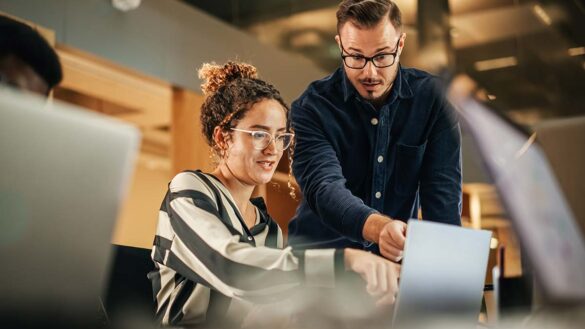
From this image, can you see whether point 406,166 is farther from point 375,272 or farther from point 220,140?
point 375,272

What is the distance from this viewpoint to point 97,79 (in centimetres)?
262

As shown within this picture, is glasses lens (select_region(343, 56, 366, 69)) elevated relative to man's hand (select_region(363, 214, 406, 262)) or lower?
elevated

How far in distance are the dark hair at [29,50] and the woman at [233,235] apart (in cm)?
33

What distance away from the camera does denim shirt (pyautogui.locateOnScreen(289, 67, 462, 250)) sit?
175 cm

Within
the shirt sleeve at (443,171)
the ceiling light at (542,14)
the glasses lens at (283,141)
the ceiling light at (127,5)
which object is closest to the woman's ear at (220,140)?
the glasses lens at (283,141)

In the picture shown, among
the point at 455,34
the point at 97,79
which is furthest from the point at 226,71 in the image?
the point at 455,34

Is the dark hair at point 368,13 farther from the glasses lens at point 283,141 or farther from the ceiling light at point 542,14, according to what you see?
the ceiling light at point 542,14

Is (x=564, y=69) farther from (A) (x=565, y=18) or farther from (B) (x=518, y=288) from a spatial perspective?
(B) (x=518, y=288)

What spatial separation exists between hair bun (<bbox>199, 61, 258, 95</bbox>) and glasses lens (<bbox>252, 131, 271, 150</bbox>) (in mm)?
162

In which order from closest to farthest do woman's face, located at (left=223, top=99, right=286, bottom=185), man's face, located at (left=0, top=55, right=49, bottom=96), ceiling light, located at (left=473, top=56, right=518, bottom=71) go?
man's face, located at (left=0, top=55, right=49, bottom=96), woman's face, located at (left=223, top=99, right=286, bottom=185), ceiling light, located at (left=473, top=56, right=518, bottom=71)

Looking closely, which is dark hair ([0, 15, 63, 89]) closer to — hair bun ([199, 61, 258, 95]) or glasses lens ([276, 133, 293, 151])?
hair bun ([199, 61, 258, 95])

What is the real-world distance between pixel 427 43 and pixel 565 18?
2293 millimetres

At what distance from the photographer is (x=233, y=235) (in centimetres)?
122

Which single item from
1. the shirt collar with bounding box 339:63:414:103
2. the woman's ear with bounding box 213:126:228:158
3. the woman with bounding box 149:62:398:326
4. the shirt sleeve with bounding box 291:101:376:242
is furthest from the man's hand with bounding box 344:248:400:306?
→ the shirt collar with bounding box 339:63:414:103
